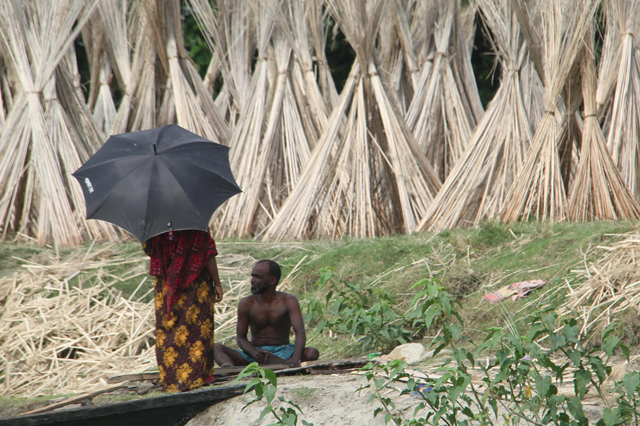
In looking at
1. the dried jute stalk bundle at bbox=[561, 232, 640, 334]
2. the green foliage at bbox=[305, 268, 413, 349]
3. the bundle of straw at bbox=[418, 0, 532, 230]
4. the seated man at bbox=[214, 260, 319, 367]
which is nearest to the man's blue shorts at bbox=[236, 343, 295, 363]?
the seated man at bbox=[214, 260, 319, 367]

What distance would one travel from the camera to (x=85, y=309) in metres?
4.60

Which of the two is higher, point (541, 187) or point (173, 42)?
point (173, 42)

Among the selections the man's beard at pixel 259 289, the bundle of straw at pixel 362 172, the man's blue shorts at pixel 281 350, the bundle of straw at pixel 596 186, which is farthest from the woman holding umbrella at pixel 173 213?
the bundle of straw at pixel 596 186

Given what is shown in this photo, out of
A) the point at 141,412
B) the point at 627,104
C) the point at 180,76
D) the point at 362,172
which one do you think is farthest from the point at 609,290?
the point at 180,76

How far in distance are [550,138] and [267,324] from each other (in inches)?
97.6

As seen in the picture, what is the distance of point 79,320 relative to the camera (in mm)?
4465

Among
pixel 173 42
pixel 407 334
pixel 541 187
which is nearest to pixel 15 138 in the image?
pixel 173 42

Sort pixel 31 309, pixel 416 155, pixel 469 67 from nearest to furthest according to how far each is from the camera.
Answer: pixel 31 309, pixel 416 155, pixel 469 67

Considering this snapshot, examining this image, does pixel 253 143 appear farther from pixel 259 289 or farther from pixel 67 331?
pixel 259 289

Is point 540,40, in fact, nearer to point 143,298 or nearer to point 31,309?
point 143,298

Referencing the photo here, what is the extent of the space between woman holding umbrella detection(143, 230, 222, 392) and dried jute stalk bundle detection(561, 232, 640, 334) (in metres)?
1.64

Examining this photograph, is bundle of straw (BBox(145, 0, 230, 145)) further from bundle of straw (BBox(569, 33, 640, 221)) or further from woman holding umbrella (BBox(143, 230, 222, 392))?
woman holding umbrella (BBox(143, 230, 222, 392))

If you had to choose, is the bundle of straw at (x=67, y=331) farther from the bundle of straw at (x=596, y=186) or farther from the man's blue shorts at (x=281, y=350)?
the bundle of straw at (x=596, y=186)

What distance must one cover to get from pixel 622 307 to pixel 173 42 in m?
4.53
